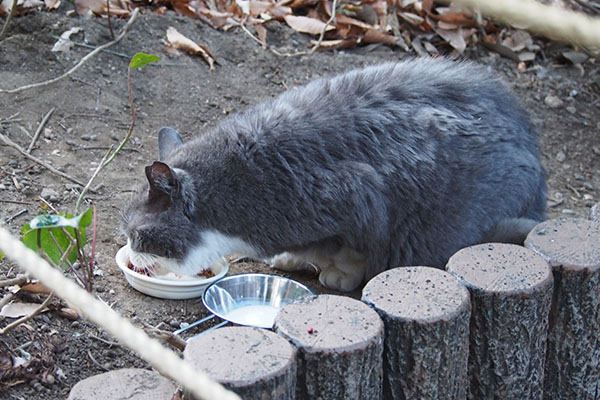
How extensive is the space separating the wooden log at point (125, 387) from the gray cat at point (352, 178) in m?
0.98

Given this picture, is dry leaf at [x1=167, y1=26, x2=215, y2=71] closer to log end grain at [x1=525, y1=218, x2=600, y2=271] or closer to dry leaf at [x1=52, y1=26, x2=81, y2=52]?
dry leaf at [x1=52, y1=26, x2=81, y2=52]

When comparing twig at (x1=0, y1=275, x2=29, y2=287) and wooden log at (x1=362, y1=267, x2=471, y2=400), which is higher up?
wooden log at (x1=362, y1=267, x2=471, y2=400)

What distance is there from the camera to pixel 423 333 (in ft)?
7.41

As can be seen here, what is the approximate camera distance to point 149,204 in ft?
9.92

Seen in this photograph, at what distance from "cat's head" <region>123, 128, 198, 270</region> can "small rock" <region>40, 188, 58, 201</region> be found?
2.24 feet

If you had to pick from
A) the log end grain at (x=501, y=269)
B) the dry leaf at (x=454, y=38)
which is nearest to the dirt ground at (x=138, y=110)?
the dry leaf at (x=454, y=38)

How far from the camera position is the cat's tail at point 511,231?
311cm

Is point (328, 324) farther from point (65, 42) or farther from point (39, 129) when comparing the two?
point (65, 42)

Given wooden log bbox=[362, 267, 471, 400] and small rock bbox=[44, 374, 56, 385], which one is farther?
small rock bbox=[44, 374, 56, 385]

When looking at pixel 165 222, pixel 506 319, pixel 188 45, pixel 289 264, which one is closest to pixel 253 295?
pixel 289 264

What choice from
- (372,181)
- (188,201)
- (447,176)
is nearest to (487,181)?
(447,176)

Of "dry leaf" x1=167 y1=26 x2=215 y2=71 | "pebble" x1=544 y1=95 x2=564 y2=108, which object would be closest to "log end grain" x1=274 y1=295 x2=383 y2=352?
"dry leaf" x1=167 y1=26 x2=215 y2=71

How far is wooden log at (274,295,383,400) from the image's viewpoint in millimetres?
2100

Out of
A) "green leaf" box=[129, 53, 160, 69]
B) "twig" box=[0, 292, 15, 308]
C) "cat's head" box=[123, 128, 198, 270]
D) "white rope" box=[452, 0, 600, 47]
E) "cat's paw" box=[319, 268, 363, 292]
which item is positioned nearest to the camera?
"white rope" box=[452, 0, 600, 47]
